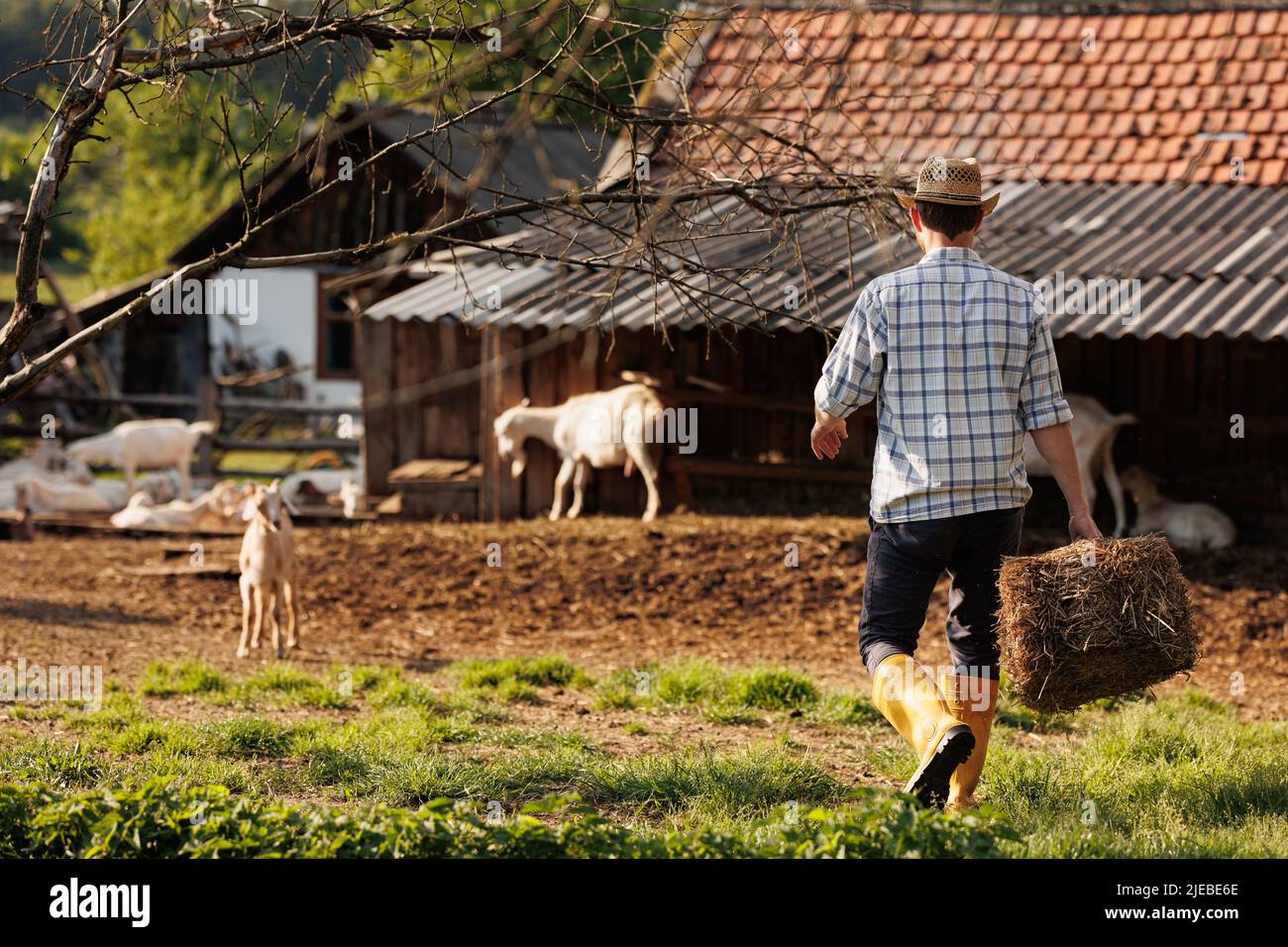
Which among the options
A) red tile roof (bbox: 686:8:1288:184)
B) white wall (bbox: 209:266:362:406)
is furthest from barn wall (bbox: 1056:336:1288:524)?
white wall (bbox: 209:266:362:406)

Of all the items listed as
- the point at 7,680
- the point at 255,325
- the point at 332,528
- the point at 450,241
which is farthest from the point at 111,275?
the point at 450,241

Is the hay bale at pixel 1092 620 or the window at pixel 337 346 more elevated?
the window at pixel 337 346

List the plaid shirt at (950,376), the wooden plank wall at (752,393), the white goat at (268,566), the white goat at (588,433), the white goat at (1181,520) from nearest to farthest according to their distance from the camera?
1. the plaid shirt at (950,376)
2. the white goat at (268,566)
3. the white goat at (1181,520)
4. the wooden plank wall at (752,393)
5. the white goat at (588,433)

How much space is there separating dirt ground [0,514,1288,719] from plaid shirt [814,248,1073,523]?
3476 mm

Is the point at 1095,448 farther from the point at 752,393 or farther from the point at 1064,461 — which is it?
the point at 1064,461

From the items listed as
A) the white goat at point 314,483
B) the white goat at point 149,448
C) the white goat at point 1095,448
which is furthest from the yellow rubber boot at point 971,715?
the white goat at point 149,448

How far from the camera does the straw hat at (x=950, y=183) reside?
4840 mm

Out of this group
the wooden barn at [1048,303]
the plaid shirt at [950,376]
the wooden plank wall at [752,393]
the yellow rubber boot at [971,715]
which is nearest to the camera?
the plaid shirt at [950,376]

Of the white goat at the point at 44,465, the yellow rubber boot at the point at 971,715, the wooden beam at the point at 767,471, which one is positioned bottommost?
the yellow rubber boot at the point at 971,715

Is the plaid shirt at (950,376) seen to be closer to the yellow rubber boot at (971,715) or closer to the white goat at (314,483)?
the yellow rubber boot at (971,715)

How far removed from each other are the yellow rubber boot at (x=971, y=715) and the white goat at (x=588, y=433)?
26.5 ft

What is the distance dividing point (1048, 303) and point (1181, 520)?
214 centimetres

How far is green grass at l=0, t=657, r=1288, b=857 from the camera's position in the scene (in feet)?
13.8

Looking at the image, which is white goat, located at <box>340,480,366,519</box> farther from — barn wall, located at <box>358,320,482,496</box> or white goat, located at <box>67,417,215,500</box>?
white goat, located at <box>67,417,215,500</box>
